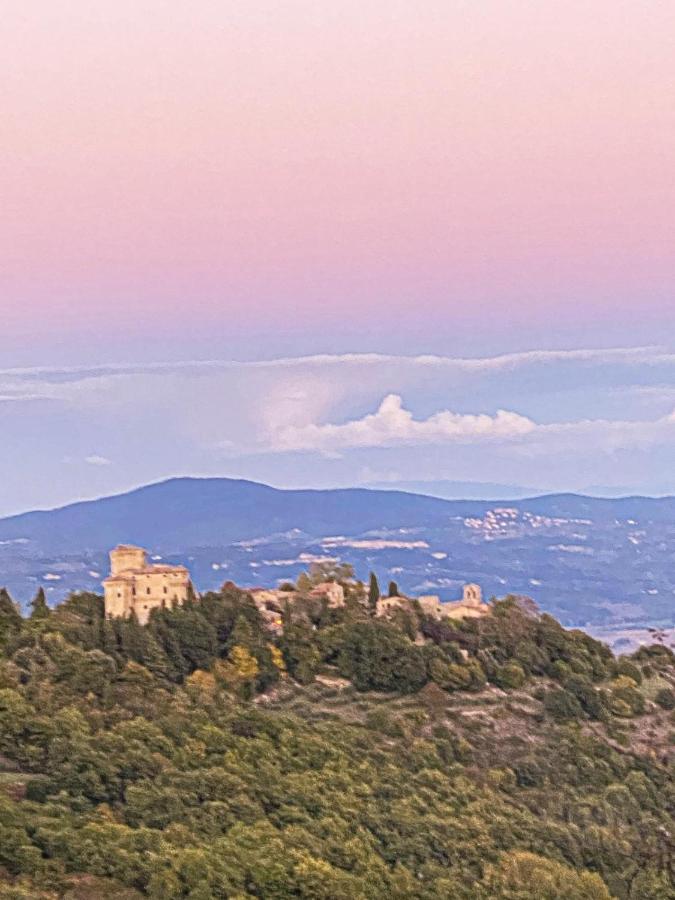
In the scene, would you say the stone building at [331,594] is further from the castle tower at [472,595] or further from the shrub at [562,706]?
the shrub at [562,706]

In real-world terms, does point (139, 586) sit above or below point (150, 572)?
below

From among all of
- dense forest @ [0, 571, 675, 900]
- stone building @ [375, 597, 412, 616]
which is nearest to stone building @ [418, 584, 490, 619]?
stone building @ [375, 597, 412, 616]

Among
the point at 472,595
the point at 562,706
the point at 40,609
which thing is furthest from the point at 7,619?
the point at 472,595

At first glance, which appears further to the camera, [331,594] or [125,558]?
[331,594]

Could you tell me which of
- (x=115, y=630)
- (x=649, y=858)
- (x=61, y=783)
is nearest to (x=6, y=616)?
(x=115, y=630)

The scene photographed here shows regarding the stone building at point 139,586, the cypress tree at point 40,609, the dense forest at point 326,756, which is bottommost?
the dense forest at point 326,756

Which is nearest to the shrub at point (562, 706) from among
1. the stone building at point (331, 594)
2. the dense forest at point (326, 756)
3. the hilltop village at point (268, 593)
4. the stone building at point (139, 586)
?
the dense forest at point (326, 756)

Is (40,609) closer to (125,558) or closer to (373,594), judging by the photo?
(125,558)
